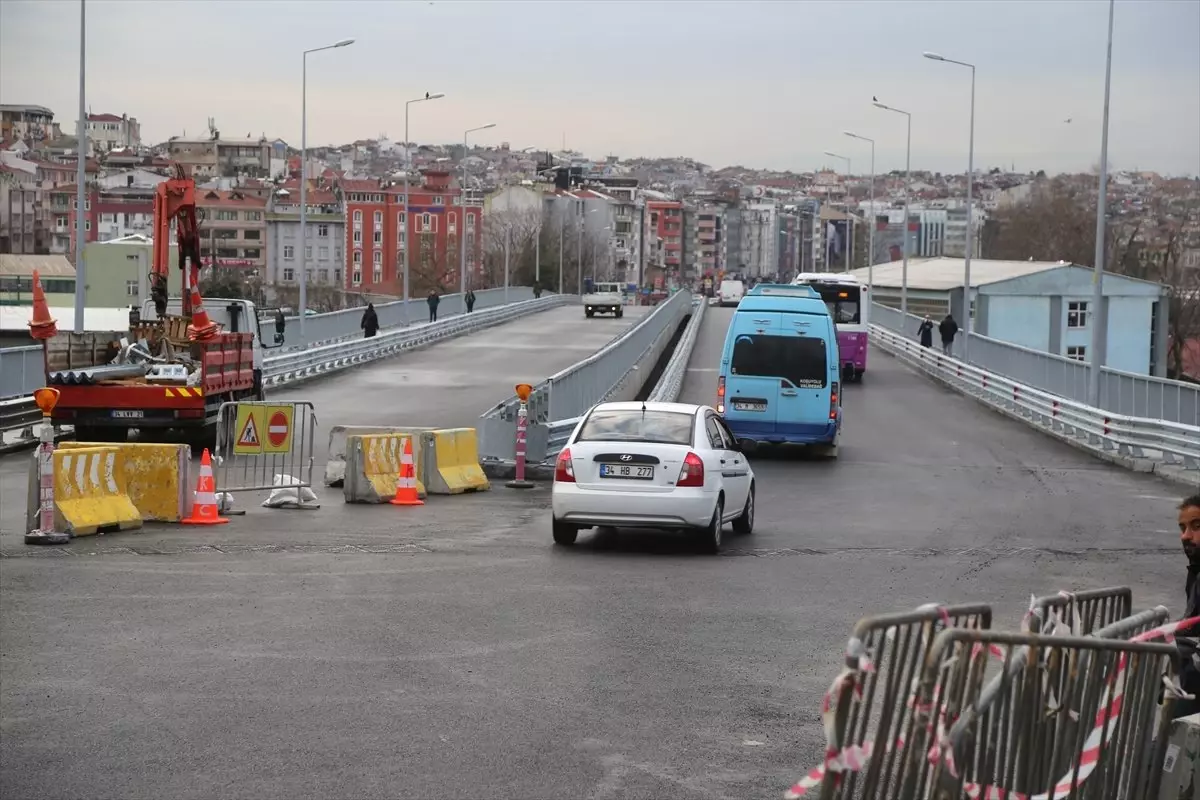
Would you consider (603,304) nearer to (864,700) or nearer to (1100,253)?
(1100,253)

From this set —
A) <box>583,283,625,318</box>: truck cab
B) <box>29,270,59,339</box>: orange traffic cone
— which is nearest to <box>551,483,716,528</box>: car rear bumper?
<box>29,270,59,339</box>: orange traffic cone

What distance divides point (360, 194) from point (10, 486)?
18010 cm

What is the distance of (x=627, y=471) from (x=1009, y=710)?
10.9 m

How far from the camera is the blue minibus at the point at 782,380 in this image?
2838 centimetres

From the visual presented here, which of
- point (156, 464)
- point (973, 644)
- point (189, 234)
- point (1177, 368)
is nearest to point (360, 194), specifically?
point (1177, 368)

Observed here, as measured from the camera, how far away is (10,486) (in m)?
21.3

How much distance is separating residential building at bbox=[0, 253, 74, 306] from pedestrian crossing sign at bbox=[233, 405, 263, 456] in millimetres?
66011

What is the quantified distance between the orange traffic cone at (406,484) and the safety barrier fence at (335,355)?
8.56 metres

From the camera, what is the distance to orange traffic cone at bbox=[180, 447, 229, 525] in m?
18.1

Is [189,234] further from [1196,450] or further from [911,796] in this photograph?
[911,796]

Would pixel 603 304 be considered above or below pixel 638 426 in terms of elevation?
below

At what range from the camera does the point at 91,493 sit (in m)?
17.2

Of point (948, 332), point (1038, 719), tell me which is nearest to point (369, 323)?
point (948, 332)

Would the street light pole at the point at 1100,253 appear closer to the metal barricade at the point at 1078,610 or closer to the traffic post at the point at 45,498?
the traffic post at the point at 45,498
